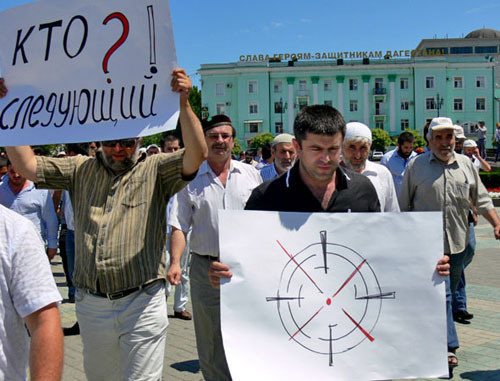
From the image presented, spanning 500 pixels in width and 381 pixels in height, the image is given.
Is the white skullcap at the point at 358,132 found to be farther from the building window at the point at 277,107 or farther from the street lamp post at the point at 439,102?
the street lamp post at the point at 439,102

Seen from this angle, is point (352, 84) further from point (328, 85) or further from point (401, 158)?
point (401, 158)

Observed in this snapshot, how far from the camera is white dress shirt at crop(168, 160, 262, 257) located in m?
4.24

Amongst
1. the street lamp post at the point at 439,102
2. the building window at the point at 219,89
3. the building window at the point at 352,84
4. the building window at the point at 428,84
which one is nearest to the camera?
the street lamp post at the point at 439,102

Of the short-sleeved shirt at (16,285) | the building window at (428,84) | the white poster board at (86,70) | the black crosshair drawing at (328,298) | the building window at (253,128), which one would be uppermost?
the building window at (428,84)

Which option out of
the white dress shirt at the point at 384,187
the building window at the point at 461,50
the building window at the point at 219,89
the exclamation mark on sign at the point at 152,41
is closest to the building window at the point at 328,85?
the building window at the point at 219,89

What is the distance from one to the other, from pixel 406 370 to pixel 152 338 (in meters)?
1.46

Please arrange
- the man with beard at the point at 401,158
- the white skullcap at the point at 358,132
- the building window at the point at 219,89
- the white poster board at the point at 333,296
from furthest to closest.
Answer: the building window at the point at 219,89
the man with beard at the point at 401,158
the white skullcap at the point at 358,132
the white poster board at the point at 333,296

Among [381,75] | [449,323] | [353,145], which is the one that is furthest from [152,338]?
[381,75]

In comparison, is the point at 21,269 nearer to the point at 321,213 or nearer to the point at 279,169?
the point at 321,213

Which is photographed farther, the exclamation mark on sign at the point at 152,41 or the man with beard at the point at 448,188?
the man with beard at the point at 448,188

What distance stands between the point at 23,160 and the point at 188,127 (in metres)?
1.07

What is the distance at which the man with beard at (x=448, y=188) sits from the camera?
542cm

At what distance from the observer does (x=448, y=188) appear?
17.9ft

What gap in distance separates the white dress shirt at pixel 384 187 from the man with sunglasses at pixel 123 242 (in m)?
1.59
